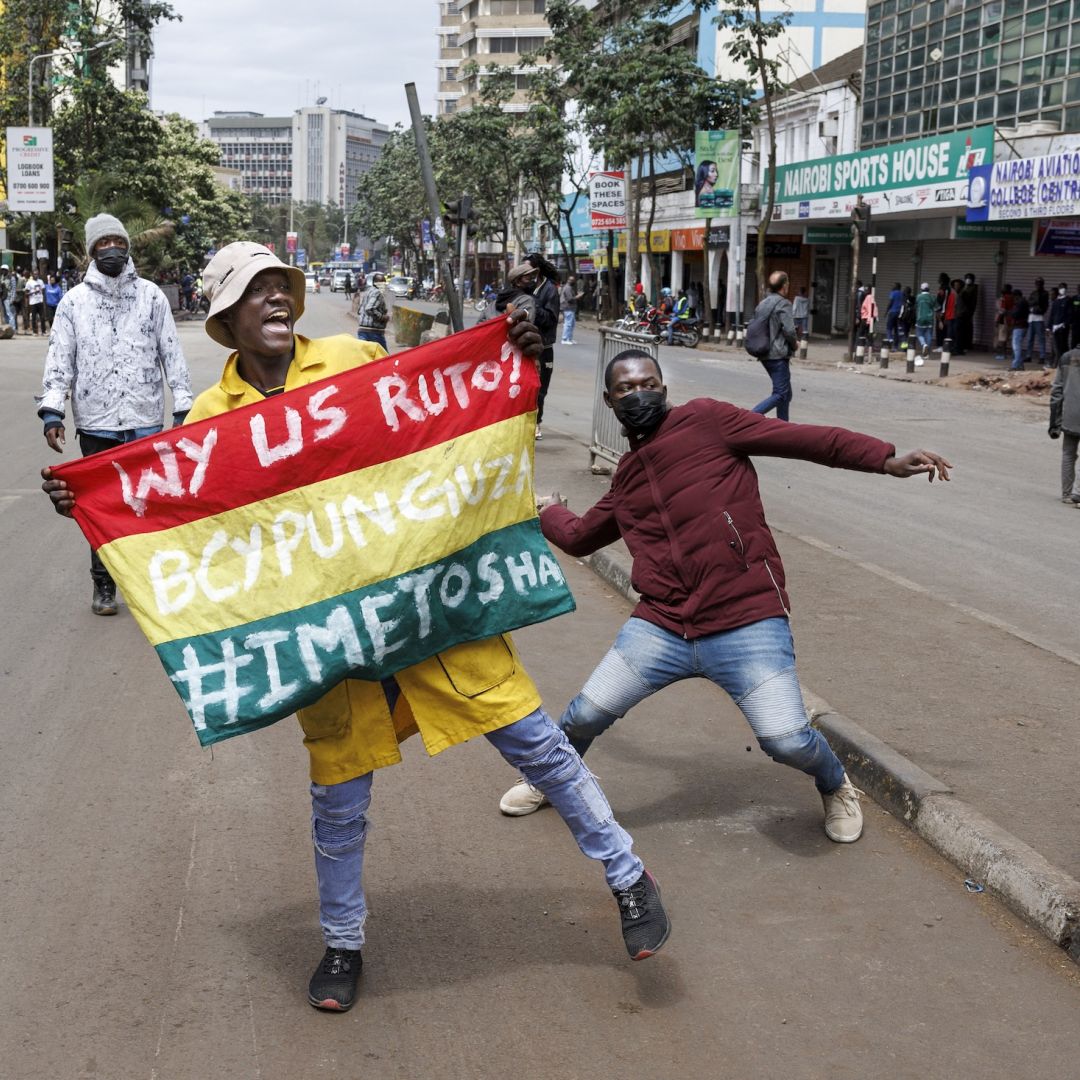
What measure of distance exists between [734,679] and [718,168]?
38784 millimetres

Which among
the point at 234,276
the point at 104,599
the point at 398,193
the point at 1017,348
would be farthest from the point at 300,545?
the point at 398,193

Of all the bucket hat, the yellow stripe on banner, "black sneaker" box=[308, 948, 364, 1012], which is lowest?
"black sneaker" box=[308, 948, 364, 1012]

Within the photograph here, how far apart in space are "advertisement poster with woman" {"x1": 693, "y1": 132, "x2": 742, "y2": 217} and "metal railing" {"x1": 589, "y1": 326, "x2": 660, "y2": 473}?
30.3 m

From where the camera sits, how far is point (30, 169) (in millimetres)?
39438

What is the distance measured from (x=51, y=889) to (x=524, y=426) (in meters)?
1.96

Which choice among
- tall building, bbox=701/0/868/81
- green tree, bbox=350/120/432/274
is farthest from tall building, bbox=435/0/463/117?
tall building, bbox=701/0/868/81

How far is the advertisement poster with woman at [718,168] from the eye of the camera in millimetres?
41031

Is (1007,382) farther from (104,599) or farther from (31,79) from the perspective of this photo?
(31,79)

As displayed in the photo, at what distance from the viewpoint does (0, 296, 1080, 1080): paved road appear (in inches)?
132

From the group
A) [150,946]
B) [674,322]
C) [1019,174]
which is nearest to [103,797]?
[150,946]

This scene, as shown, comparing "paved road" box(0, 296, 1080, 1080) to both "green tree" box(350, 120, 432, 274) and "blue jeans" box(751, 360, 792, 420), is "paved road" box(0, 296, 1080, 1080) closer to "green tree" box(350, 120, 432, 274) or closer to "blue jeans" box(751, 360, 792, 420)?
"blue jeans" box(751, 360, 792, 420)

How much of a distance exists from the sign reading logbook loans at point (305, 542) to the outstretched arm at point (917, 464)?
1064mm

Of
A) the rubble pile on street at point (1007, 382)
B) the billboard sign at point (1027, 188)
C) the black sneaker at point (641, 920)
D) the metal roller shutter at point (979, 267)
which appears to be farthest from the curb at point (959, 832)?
the metal roller shutter at point (979, 267)

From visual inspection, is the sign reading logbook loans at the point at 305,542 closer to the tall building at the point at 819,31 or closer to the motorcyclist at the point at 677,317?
the motorcyclist at the point at 677,317
